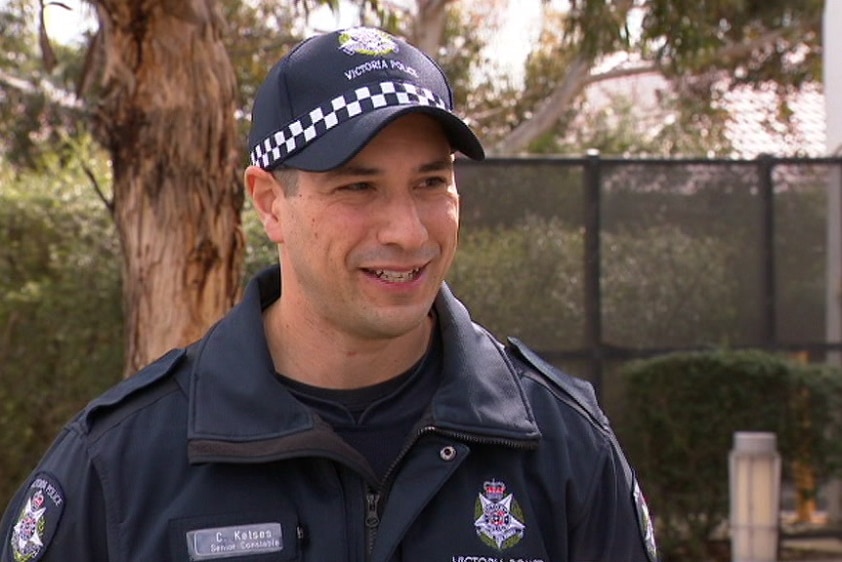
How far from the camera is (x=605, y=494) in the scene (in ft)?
7.87

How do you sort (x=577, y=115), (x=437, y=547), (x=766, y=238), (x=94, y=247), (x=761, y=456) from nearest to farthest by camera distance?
(x=437, y=547), (x=761, y=456), (x=94, y=247), (x=766, y=238), (x=577, y=115)

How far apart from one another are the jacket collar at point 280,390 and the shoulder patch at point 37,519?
8.5 inches

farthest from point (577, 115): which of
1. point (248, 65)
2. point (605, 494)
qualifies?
point (605, 494)

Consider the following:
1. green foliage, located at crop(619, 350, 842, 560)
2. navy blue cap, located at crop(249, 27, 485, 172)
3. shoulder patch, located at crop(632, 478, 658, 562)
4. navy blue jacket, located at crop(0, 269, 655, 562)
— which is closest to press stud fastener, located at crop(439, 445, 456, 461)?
navy blue jacket, located at crop(0, 269, 655, 562)

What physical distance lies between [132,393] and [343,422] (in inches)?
12.1

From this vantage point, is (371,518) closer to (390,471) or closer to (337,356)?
(390,471)

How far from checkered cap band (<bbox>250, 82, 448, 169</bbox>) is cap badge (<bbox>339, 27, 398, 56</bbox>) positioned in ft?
0.25

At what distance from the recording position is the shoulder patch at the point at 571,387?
2471mm

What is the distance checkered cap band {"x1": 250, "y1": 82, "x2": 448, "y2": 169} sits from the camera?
7.45 ft

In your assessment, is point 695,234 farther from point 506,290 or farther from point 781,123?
point 781,123

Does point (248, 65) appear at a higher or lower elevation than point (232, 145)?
higher

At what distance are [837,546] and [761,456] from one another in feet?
7.10

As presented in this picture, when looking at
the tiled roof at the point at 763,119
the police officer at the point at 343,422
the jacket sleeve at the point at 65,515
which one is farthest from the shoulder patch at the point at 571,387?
the tiled roof at the point at 763,119

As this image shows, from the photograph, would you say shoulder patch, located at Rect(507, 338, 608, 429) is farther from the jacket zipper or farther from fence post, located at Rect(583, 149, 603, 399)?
fence post, located at Rect(583, 149, 603, 399)
